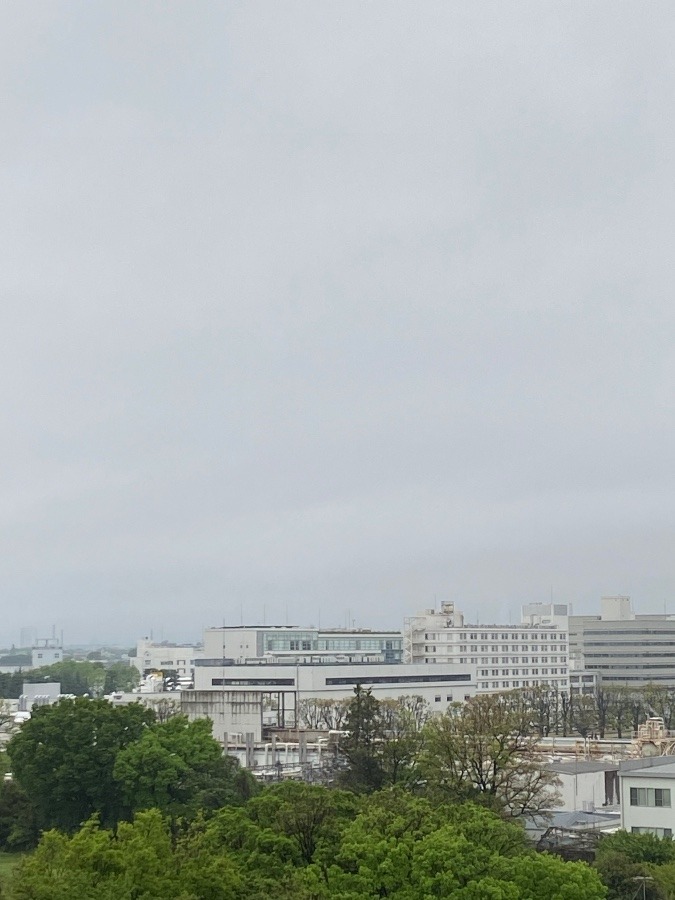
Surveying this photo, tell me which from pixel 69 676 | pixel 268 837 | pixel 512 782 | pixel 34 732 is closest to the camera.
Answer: pixel 268 837

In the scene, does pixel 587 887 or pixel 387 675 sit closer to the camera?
pixel 587 887

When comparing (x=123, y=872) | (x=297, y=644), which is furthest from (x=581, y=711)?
(x=123, y=872)

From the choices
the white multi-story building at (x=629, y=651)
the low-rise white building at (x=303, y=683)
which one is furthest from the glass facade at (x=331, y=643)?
the white multi-story building at (x=629, y=651)

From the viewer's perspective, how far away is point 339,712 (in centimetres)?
7519

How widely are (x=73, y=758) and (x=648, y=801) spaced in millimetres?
19535

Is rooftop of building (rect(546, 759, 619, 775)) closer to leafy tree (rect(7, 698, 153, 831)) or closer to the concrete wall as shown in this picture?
the concrete wall

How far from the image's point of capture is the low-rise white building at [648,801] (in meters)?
37.7

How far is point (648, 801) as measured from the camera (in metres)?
38.2

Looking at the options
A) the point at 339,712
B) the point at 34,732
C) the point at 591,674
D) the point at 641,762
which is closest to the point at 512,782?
the point at 641,762

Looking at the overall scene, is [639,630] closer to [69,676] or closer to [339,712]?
[339,712]

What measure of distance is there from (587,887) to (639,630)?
10573cm

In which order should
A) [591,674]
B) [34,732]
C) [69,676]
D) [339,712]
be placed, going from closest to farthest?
[34,732] < [339,712] < [591,674] < [69,676]

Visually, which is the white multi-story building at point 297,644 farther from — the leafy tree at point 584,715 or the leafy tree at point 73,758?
the leafy tree at point 73,758

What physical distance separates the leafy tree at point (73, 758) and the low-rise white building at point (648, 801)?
677 inches
